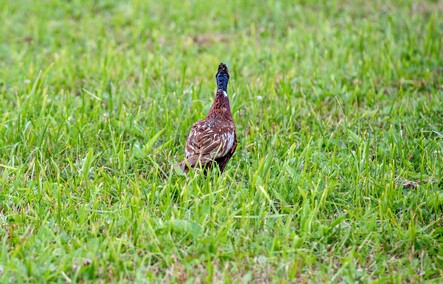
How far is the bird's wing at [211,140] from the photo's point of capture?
4965 mm

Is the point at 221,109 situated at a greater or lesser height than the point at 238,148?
greater

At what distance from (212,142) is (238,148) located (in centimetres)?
69

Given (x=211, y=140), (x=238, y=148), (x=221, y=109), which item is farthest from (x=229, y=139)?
(x=238, y=148)

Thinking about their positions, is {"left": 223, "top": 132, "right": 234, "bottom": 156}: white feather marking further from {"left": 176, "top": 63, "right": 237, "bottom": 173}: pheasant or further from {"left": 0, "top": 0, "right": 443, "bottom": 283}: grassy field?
{"left": 0, "top": 0, "right": 443, "bottom": 283}: grassy field

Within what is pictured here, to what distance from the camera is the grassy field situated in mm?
4020

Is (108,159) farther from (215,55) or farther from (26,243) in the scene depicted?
(215,55)

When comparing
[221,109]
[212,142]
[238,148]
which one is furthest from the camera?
[238,148]

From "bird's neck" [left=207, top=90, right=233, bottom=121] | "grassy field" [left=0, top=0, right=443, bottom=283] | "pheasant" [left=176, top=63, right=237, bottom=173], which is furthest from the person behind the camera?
"bird's neck" [left=207, top=90, right=233, bottom=121]

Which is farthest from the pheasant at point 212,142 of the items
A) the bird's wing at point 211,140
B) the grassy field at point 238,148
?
the grassy field at point 238,148

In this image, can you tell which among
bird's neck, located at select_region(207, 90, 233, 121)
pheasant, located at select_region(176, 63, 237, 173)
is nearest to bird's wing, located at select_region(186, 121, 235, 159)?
pheasant, located at select_region(176, 63, 237, 173)

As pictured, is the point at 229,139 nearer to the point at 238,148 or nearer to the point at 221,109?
the point at 221,109

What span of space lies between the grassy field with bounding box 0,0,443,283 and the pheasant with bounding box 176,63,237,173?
0.48 ft

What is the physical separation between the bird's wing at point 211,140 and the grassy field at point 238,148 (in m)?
0.22

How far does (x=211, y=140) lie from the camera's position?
16.5 feet
